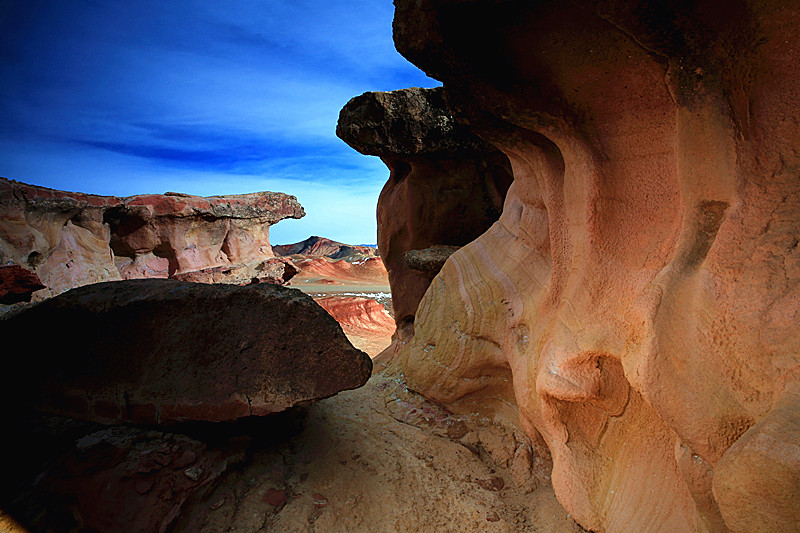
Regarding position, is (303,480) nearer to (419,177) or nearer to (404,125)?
(404,125)

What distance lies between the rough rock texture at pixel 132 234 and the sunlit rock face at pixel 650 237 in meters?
6.69

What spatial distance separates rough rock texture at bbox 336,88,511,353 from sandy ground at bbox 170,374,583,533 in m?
2.01

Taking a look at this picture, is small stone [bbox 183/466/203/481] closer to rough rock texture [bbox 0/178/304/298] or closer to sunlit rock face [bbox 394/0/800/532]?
sunlit rock face [bbox 394/0/800/532]

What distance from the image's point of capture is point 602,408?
5.27 ft

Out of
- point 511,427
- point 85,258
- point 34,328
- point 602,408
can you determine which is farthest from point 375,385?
point 85,258

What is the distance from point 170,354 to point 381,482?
3.49 ft

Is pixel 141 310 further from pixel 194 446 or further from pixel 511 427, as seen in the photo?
pixel 511 427

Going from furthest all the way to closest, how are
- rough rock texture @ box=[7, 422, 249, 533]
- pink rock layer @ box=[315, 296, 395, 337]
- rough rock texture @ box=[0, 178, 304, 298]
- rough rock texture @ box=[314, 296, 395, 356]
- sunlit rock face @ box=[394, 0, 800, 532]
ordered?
pink rock layer @ box=[315, 296, 395, 337], rough rock texture @ box=[314, 296, 395, 356], rough rock texture @ box=[0, 178, 304, 298], rough rock texture @ box=[7, 422, 249, 533], sunlit rock face @ box=[394, 0, 800, 532]

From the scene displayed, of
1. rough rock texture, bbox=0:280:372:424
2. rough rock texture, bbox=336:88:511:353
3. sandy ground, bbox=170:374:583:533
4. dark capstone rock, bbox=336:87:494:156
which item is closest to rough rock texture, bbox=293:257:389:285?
rough rock texture, bbox=336:88:511:353

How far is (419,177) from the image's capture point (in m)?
4.21

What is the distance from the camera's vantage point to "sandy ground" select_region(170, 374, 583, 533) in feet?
5.22

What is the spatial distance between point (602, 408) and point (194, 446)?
161 cm

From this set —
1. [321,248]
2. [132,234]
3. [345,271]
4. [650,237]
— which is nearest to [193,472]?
[650,237]

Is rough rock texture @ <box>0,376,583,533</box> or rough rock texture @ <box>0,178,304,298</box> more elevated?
rough rock texture @ <box>0,178,304,298</box>
